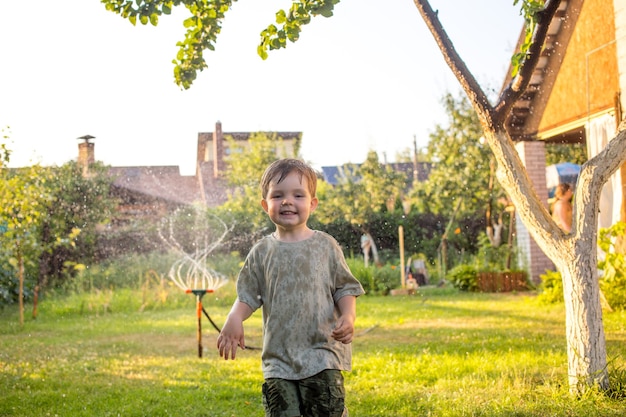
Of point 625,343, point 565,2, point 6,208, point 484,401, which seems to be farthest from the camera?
point 565,2

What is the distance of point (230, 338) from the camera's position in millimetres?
2711

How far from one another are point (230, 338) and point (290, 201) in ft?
1.90

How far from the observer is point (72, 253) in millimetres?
16812

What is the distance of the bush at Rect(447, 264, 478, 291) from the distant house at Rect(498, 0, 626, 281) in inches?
44.9

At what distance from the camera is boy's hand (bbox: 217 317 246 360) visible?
2.70 meters

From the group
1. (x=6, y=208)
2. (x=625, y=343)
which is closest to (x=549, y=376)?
(x=625, y=343)

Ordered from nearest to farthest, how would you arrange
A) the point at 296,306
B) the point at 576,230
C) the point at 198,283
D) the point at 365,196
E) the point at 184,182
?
the point at 296,306, the point at 576,230, the point at 198,283, the point at 365,196, the point at 184,182

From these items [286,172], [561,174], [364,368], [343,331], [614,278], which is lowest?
[364,368]

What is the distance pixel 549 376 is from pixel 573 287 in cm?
94

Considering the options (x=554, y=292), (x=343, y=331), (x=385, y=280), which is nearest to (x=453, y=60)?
(x=343, y=331)

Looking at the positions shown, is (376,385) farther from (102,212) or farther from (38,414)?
(102,212)

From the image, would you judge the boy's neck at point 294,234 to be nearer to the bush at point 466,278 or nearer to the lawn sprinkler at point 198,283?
the lawn sprinkler at point 198,283

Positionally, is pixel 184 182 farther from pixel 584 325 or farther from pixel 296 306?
pixel 296 306

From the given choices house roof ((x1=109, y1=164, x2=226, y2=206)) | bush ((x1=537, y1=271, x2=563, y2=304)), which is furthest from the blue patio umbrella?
house roof ((x1=109, y1=164, x2=226, y2=206))
